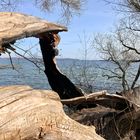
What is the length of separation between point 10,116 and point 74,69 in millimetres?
7974

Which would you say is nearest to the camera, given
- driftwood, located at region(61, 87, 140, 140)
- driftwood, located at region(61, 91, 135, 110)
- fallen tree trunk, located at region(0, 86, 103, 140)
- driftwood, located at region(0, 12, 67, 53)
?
fallen tree trunk, located at region(0, 86, 103, 140)

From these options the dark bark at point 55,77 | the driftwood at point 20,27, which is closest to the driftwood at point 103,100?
the dark bark at point 55,77

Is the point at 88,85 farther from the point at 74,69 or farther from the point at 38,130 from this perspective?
the point at 38,130

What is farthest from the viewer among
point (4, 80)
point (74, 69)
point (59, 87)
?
point (74, 69)

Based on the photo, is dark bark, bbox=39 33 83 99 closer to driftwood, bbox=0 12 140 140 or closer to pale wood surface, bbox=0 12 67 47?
driftwood, bbox=0 12 140 140

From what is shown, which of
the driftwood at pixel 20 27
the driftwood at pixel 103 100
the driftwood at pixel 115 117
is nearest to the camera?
the driftwood at pixel 20 27

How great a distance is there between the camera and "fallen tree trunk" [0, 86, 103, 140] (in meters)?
3.55

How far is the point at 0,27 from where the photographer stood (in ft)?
15.0

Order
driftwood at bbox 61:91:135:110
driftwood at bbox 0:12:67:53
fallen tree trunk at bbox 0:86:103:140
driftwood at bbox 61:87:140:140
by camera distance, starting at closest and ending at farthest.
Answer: fallen tree trunk at bbox 0:86:103:140 → driftwood at bbox 0:12:67:53 → driftwood at bbox 61:91:135:110 → driftwood at bbox 61:87:140:140

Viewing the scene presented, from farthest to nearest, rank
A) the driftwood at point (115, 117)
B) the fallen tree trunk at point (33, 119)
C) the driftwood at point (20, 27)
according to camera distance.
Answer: the driftwood at point (115, 117) < the driftwood at point (20, 27) < the fallen tree trunk at point (33, 119)

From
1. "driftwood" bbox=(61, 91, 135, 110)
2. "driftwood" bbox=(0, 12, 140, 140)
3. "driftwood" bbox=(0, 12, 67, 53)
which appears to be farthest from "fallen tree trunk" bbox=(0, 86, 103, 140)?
"driftwood" bbox=(61, 91, 135, 110)

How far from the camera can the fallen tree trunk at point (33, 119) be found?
355cm

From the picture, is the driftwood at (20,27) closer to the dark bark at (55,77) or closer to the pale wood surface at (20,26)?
the pale wood surface at (20,26)

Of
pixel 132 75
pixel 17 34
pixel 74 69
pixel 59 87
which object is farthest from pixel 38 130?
pixel 132 75
